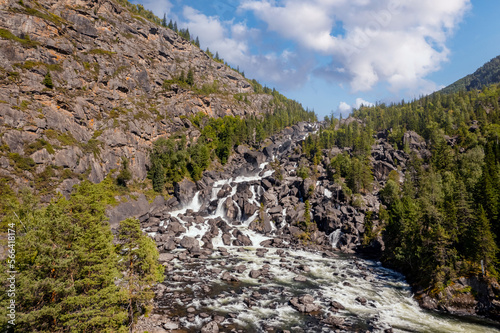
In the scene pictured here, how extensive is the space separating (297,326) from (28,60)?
367 feet

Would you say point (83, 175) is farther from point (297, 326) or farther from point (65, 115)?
point (297, 326)

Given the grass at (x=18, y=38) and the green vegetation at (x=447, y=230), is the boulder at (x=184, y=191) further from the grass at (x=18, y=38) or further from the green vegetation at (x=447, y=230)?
the grass at (x=18, y=38)

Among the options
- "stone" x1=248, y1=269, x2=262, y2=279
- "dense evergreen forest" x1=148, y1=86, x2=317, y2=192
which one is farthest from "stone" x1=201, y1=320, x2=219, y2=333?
"dense evergreen forest" x1=148, y1=86, x2=317, y2=192

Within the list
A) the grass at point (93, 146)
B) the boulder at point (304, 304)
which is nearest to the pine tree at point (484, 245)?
the boulder at point (304, 304)

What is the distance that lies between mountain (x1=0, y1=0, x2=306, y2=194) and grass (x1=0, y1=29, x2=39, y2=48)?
1.17ft

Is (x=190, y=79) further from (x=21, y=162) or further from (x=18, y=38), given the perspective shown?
(x=21, y=162)

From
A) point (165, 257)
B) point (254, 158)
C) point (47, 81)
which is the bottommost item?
point (165, 257)

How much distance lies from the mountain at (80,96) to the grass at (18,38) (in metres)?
0.36

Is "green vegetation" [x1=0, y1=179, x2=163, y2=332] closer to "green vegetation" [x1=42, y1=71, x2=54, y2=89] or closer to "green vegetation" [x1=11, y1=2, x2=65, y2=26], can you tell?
"green vegetation" [x1=42, y1=71, x2=54, y2=89]

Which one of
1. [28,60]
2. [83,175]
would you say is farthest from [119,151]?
[28,60]

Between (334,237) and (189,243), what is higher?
(334,237)

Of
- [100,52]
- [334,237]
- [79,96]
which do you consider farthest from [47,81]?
[334,237]

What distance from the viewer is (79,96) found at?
298 feet

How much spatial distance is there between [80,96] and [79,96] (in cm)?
46
